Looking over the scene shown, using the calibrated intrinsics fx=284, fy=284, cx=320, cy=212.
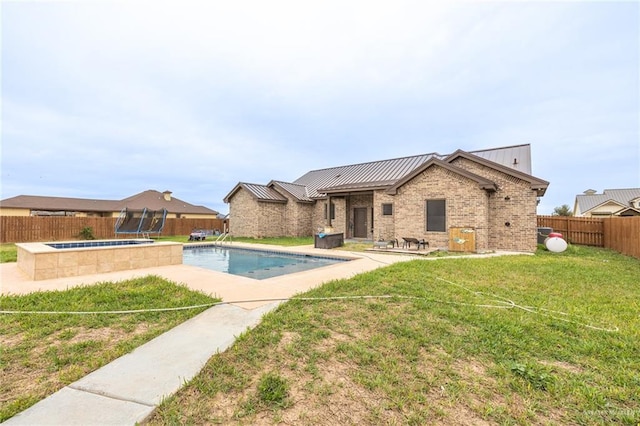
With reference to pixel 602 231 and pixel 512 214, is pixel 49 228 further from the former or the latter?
pixel 602 231

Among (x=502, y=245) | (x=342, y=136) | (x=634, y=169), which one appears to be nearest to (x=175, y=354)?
(x=502, y=245)

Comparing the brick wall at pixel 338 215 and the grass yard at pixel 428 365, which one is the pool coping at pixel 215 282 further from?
the brick wall at pixel 338 215

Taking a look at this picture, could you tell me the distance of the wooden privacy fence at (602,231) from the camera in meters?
11.2

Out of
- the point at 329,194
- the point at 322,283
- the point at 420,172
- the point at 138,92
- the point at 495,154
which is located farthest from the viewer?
the point at 329,194

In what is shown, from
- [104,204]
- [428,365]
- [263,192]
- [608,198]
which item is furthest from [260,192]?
[608,198]

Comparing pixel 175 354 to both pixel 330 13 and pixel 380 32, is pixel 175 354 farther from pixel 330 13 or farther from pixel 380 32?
pixel 380 32

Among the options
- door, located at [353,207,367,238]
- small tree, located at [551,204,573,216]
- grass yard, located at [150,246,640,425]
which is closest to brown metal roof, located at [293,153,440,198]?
door, located at [353,207,367,238]

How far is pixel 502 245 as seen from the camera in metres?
12.9

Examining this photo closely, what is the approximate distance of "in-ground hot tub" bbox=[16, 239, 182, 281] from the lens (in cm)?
639

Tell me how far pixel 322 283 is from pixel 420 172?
9.64 meters

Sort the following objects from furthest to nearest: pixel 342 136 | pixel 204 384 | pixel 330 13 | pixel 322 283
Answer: pixel 342 136, pixel 330 13, pixel 322 283, pixel 204 384

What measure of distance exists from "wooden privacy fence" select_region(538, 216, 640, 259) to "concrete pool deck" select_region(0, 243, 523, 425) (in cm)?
1350

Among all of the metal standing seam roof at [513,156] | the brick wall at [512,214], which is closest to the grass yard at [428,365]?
the brick wall at [512,214]

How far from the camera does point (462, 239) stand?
12.2 meters
